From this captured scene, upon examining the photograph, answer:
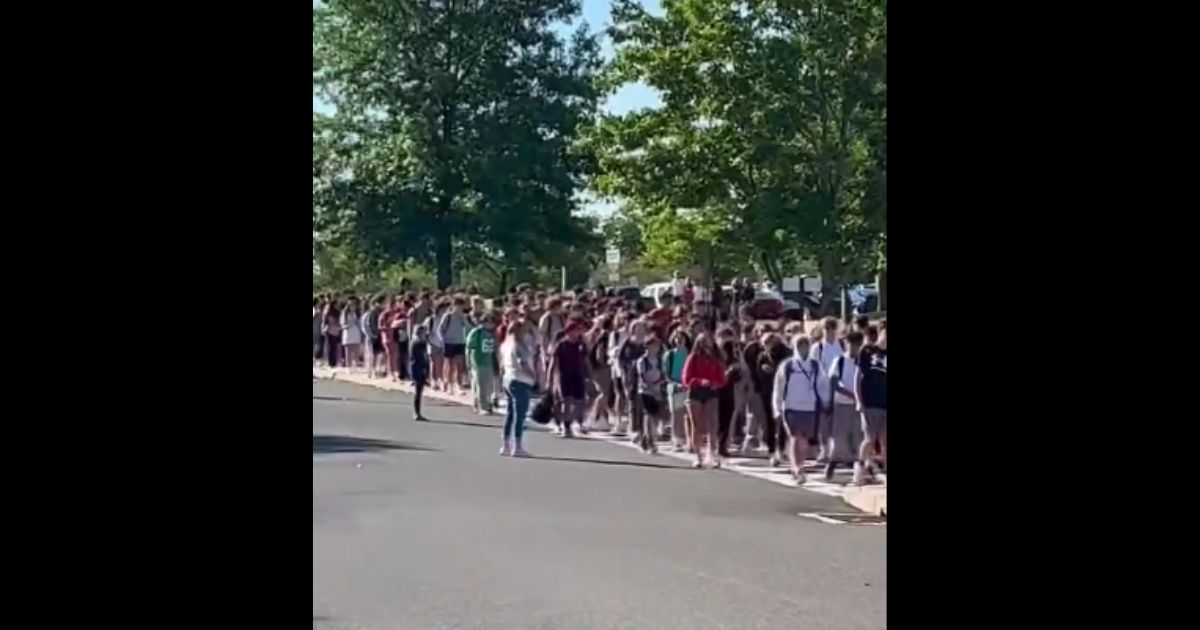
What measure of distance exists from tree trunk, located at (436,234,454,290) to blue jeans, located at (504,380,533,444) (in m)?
1.64

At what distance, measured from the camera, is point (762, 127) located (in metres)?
8.08

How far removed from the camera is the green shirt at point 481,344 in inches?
415

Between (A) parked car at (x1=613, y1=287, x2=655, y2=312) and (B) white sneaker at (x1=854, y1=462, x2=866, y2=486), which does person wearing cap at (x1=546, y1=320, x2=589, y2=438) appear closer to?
(A) parked car at (x1=613, y1=287, x2=655, y2=312)

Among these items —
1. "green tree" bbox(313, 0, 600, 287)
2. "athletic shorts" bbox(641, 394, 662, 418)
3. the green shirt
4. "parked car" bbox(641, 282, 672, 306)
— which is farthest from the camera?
"parked car" bbox(641, 282, 672, 306)

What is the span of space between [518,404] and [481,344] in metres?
1.22

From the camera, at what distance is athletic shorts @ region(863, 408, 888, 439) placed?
799cm

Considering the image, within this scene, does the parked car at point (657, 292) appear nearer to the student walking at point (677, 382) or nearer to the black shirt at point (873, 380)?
the student walking at point (677, 382)

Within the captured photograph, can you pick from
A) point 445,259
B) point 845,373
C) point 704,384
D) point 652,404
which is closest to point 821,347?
point 845,373

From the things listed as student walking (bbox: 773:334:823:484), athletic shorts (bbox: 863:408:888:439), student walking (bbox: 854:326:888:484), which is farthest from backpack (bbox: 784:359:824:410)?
athletic shorts (bbox: 863:408:888:439)
